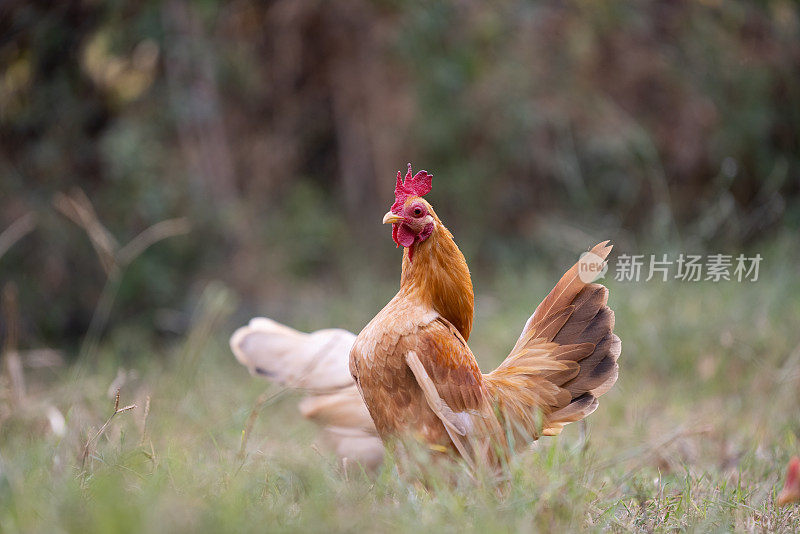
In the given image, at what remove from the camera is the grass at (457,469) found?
1.89 meters

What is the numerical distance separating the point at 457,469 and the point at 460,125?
215 inches

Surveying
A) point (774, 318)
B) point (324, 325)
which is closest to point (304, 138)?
point (324, 325)

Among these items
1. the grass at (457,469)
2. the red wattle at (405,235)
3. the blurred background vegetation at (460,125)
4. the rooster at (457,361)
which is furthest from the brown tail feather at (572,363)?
the blurred background vegetation at (460,125)

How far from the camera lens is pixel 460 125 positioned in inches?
289

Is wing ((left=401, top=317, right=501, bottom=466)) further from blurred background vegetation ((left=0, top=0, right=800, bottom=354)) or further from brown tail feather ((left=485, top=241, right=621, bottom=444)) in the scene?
blurred background vegetation ((left=0, top=0, right=800, bottom=354))

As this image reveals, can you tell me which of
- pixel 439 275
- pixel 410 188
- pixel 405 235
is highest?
pixel 410 188

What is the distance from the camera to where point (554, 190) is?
7.77 metres

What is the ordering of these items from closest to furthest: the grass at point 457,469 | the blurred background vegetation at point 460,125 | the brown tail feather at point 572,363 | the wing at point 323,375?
1. the grass at point 457,469
2. the brown tail feather at point 572,363
3. the wing at point 323,375
4. the blurred background vegetation at point 460,125

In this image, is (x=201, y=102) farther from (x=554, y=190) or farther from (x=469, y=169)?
(x=554, y=190)

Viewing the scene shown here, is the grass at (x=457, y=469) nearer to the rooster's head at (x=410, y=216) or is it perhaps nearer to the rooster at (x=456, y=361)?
the rooster at (x=456, y=361)

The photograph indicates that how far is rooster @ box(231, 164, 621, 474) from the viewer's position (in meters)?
2.43

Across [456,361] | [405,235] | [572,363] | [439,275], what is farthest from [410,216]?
[572,363]

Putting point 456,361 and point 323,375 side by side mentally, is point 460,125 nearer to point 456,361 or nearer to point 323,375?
point 323,375

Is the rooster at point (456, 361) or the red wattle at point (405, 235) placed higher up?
the red wattle at point (405, 235)
